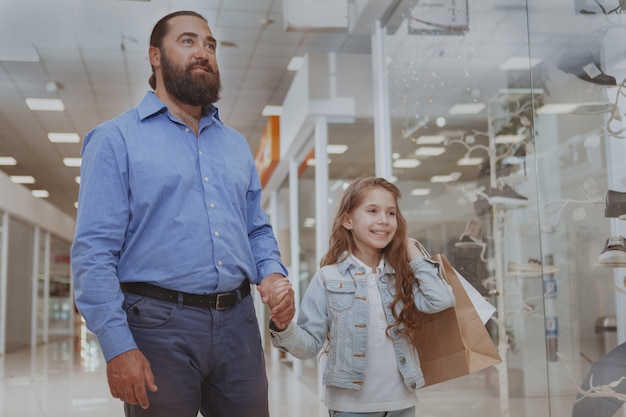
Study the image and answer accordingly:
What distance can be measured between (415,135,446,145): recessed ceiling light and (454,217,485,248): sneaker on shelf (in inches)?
21.0

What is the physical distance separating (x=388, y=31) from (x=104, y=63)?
10.9 feet

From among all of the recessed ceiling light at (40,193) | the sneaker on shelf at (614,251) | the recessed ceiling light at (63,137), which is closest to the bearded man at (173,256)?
the sneaker on shelf at (614,251)

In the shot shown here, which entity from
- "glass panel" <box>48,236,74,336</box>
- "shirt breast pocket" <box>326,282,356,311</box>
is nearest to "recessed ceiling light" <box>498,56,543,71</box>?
"shirt breast pocket" <box>326,282,356,311</box>

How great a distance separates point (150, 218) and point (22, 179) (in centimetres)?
1266

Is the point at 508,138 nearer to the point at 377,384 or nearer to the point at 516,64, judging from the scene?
the point at 516,64

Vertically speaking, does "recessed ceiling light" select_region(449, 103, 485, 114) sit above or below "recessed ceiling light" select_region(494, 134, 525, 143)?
above

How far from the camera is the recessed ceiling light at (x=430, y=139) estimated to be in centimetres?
471

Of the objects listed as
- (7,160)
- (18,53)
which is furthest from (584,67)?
(7,160)

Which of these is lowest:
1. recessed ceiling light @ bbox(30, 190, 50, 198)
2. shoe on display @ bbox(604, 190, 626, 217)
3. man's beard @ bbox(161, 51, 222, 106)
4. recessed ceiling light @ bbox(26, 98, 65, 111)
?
shoe on display @ bbox(604, 190, 626, 217)

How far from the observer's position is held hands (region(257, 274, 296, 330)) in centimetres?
174

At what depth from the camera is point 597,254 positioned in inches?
136

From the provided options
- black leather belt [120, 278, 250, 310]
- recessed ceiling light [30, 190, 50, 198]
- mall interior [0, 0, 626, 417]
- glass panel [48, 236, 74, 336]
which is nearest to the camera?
black leather belt [120, 278, 250, 310]

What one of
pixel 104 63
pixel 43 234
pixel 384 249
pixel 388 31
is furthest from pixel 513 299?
pixel 43 234

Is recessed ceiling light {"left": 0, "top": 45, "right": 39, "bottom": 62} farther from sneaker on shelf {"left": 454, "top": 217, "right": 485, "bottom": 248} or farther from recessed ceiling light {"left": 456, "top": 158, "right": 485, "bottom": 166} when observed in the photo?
sneaker on shelf {"left": 454, "top": 217, "right": 485, "bottom": 248}
